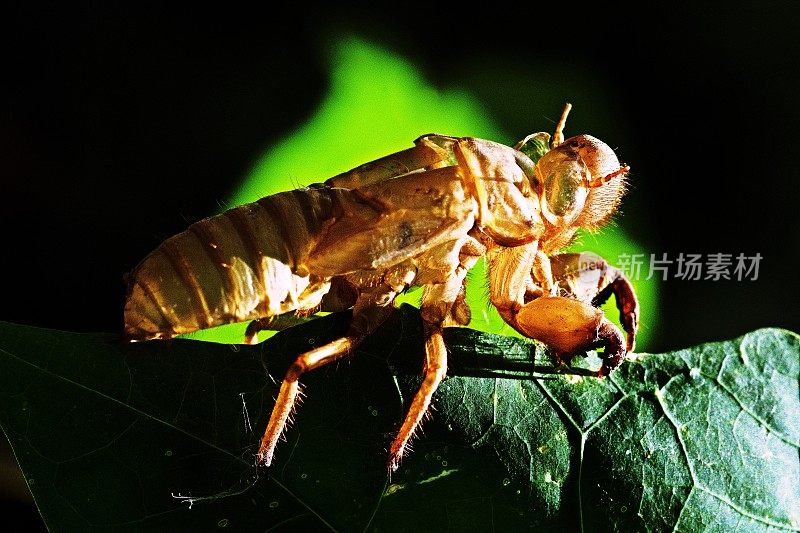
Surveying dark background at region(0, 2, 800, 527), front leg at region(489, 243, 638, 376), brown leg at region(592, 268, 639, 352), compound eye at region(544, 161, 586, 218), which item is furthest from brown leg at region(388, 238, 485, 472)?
dark background at region(0, 2, 800, 527)

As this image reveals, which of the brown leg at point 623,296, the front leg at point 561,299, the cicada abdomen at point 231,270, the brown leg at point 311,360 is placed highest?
the cicada abdomen at point 231,270

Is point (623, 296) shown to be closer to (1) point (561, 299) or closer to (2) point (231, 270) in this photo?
(1) point (561, 299)

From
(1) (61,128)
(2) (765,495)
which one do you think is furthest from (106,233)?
(2) (765,495)

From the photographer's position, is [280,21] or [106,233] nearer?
[106,233]

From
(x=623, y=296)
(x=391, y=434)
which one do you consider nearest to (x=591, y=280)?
(x=623, y=296)

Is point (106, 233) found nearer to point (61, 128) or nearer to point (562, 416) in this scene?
point (61, 128)

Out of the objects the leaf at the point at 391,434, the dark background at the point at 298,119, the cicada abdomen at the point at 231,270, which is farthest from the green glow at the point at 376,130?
the leaf at the point at 391,434

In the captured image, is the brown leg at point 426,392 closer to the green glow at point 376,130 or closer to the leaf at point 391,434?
the leaf at point 391,434

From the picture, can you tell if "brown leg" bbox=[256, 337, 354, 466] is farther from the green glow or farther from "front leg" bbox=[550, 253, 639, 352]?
"front leg" bbox=[550, 253, 639, 352]
